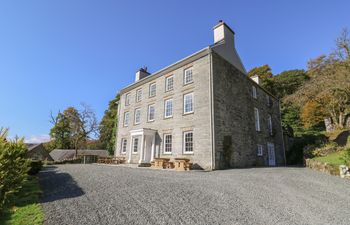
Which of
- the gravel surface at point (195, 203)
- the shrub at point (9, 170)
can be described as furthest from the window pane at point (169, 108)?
the shrub at point (9, 170)

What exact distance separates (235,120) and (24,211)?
1446 cm

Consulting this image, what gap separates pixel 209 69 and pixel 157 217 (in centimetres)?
1192

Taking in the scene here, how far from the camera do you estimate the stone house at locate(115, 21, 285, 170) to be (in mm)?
13875

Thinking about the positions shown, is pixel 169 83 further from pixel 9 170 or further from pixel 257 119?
pixel 9 170

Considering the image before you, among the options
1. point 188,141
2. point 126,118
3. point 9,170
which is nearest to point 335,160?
point 188,141

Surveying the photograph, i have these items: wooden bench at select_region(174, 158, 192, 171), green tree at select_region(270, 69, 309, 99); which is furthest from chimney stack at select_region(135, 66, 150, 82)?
green tree at select_region(270, 69, 309, 99)

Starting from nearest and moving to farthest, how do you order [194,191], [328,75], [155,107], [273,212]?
[273,212] < [194,191] < [328,75] < [155,107]

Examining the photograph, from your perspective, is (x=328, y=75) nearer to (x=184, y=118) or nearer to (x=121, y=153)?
(x=184, y=118)

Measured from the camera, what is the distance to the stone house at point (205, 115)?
45.5 feet

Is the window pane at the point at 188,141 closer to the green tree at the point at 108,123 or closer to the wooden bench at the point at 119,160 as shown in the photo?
the wooden bench at the point at 119,160

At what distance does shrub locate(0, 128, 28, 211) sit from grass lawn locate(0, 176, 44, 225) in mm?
253

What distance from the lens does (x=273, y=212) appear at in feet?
16.8

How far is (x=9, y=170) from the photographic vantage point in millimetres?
6160

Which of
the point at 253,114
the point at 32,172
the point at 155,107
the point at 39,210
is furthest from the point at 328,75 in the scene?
the point at 32,172
